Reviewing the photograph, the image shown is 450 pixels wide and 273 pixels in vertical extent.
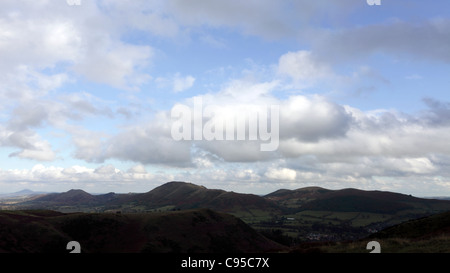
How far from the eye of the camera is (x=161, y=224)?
156 metres

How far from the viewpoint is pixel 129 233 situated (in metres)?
142

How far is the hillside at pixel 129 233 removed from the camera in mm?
114688

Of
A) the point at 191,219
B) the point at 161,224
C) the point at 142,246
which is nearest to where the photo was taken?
the point at 142,246

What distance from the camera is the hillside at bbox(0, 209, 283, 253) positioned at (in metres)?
115
